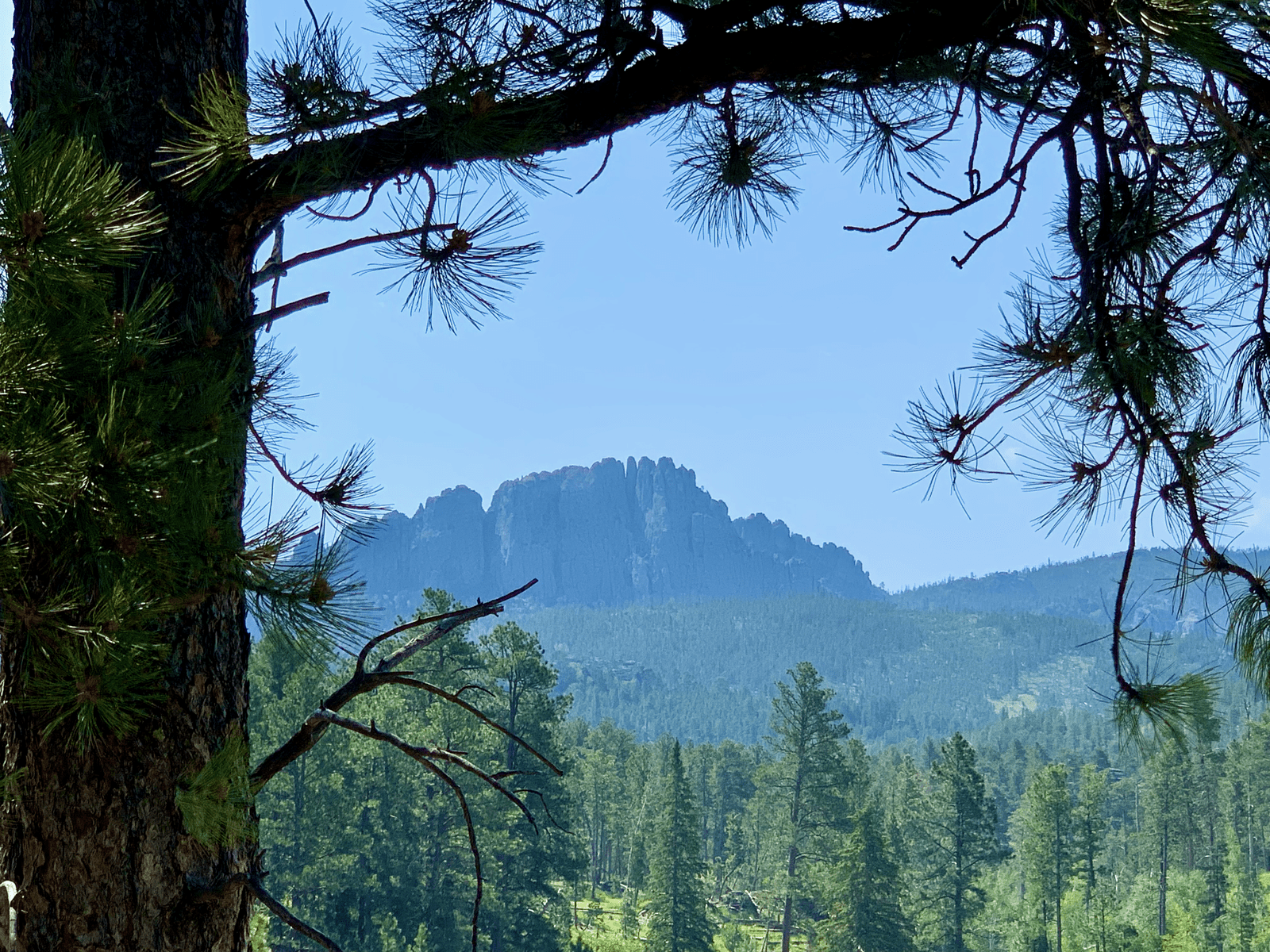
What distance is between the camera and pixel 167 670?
1.49m

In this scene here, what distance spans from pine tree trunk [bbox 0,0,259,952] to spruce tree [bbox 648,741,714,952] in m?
22.7

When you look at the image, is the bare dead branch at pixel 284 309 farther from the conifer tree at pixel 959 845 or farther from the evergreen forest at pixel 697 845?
the conifer tree at pixel 959 845

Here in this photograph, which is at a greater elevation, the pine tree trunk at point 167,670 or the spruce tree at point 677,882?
the pine tree trunk at point 167,670

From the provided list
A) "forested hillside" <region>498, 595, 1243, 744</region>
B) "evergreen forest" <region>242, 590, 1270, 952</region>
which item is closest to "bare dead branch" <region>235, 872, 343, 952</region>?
"evergreen forest" <region>242, 590, 1270, 952</region>

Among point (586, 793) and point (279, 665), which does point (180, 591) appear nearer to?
point (279, 665)

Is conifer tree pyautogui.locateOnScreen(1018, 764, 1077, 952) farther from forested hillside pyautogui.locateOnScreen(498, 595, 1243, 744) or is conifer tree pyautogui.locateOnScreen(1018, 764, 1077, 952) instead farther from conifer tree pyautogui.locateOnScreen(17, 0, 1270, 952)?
forested hillside pyautogui.locateOnScreen(498, 595, 1243, 744)

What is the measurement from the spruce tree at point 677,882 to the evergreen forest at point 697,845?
2.1 inches

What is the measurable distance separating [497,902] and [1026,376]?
21.5m

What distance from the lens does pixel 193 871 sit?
154 cm

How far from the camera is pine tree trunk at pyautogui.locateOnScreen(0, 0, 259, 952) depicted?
4.77 feet

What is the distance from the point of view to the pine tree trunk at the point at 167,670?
145 cm

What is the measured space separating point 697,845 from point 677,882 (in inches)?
40.7

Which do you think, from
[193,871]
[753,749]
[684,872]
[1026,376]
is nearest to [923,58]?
[1026,376]

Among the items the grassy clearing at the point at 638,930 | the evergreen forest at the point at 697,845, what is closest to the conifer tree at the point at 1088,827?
the evergreen forest at the point at 697,845
